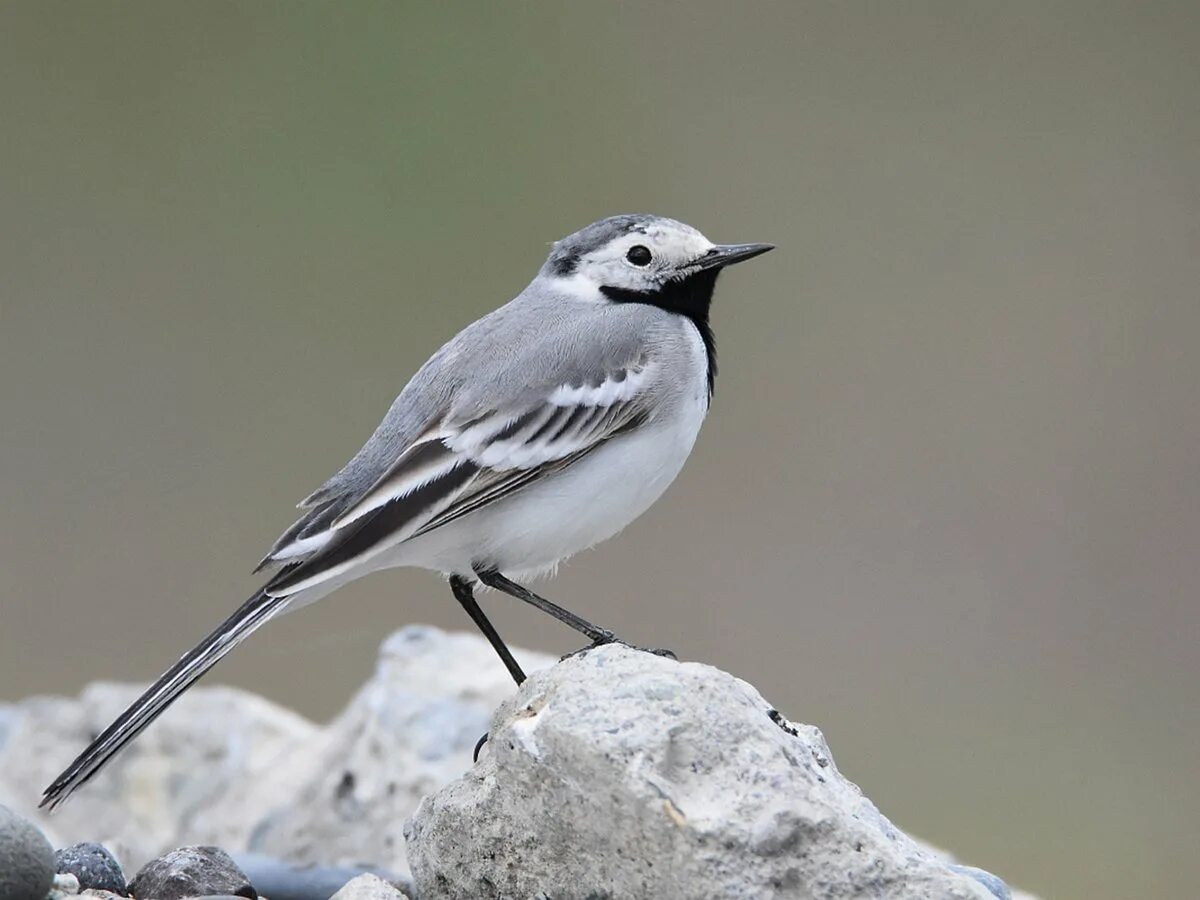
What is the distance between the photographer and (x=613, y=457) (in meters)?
4.43

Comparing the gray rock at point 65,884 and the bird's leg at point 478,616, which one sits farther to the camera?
the bird's leg at point 478,616

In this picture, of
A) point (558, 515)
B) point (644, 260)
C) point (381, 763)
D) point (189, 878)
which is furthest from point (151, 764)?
point (644, 260)

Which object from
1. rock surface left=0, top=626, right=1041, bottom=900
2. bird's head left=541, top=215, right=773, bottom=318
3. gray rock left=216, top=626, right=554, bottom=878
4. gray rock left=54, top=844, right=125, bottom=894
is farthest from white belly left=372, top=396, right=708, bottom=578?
gray rock left=54, top=844, right=125, bottom=894

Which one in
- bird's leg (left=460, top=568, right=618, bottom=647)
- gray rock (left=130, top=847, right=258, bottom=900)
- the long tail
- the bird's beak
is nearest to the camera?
gray rock (left=130, top=847, right=258, bottom=900)

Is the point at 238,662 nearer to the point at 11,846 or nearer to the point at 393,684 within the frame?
the point at 393,684

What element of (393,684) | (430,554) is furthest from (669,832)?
(393,684)

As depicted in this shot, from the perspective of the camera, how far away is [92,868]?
3.59 meters

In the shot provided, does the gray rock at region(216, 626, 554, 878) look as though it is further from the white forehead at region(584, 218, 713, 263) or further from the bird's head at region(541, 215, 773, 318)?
the white forehead at region(584, 218, 713, 263)

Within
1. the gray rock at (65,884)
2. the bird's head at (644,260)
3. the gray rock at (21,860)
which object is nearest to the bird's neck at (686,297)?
the bird's head at (644,260)

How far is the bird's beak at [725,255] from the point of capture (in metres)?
4.84

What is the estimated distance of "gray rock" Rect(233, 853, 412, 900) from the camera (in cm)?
441

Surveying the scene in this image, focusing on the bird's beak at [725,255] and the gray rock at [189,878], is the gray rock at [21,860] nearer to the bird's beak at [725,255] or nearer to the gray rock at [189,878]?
the gray rock at [189,878]

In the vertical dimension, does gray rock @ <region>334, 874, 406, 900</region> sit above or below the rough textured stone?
below

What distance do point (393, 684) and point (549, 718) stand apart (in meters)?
2.48
